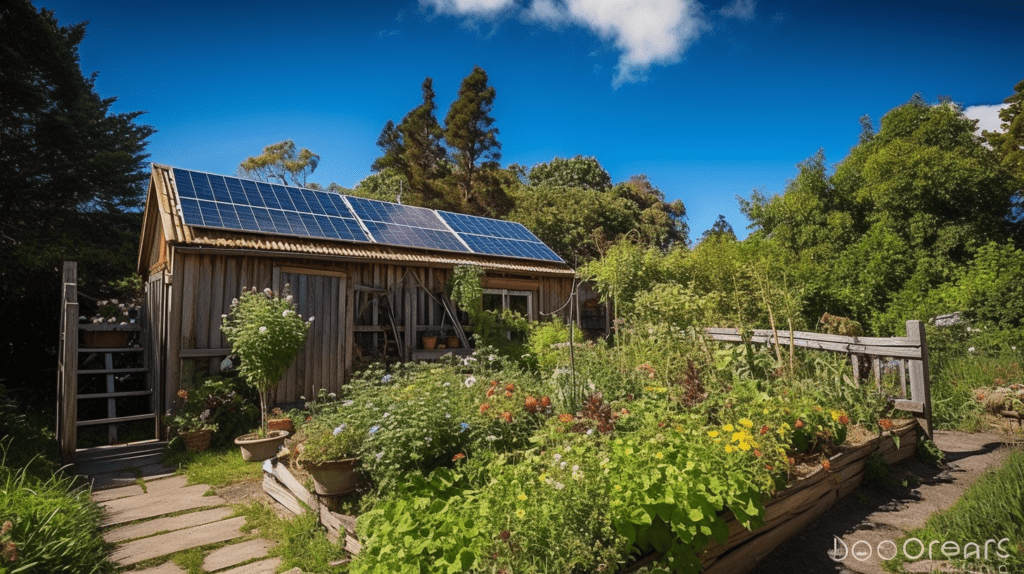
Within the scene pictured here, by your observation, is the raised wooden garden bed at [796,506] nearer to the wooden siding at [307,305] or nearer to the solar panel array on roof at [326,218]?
the wooden siding at [307,305]

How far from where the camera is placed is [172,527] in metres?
4.12

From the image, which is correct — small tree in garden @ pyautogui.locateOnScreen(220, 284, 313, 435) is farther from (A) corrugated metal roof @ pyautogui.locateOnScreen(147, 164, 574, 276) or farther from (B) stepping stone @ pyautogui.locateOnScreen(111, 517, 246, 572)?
(B) stepping stone @ pyautogui.locateOnScreen(111, 517, 246, 572)

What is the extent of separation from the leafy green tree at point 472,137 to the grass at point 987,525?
70.6ft

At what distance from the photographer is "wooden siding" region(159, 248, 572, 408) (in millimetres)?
7176

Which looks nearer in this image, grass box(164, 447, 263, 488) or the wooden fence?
the wooden fence

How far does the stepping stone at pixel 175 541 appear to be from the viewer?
3.58m

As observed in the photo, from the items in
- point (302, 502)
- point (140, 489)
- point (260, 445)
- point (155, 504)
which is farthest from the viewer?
point (260, 445)

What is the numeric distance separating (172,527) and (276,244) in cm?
487

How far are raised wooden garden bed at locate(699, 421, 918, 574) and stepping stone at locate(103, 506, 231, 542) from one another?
4.14 m

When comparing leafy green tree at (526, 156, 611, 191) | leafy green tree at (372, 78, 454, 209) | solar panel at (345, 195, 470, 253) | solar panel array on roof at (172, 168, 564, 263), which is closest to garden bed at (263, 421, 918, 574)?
solar panel array on roof at (172, 168, 564, 263)

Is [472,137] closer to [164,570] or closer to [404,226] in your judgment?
[404,226]

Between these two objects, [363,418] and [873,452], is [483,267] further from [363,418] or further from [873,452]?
[873,452]

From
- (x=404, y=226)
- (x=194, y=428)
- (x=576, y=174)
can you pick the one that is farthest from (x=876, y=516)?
(x=576, y=174)

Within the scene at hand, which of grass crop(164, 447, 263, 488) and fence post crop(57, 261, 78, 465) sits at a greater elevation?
fence post crop(57, 261, 78, 465)
